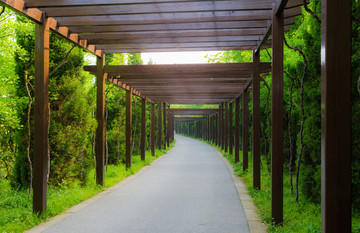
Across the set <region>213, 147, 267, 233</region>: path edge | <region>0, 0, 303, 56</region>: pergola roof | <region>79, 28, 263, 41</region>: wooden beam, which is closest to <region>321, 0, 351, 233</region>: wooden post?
<region>213, 147, 267, 233</region>: path edge

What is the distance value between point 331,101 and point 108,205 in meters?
6.00

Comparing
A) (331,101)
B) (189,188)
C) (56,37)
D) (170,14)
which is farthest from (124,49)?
(331,101)

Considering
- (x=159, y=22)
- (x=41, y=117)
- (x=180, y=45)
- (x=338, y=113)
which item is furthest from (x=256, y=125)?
(x=338, y=113)

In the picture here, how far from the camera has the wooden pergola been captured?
293cm

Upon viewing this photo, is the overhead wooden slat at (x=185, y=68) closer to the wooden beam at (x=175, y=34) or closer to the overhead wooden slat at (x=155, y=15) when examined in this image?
the wooden beam at (x=175, y=34)

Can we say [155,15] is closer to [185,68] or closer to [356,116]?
[185,68]

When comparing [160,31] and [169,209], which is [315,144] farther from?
[160,31]

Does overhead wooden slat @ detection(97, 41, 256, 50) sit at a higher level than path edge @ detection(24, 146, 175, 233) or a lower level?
higher

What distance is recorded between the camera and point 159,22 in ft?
24.7

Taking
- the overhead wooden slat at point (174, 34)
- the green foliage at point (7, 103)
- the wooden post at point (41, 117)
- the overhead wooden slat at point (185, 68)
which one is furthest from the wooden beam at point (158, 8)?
the overhead wooden slat at point (185, 68)

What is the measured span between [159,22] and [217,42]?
2.22m

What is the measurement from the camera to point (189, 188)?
10188 mm

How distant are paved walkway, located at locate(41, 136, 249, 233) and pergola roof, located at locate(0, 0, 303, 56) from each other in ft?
12.9

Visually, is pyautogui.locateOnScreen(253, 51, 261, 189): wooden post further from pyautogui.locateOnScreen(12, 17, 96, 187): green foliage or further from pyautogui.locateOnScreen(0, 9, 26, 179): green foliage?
pyautogui.locateOnScreen(0, 9, 26, 179): green foliage
